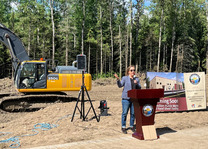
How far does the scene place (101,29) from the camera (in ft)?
130

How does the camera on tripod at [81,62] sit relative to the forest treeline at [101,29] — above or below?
below

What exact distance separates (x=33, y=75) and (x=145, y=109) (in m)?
8.26

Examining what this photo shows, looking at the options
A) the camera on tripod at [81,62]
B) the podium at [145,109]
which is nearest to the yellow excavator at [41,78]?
the camera on tripod at [81,62]

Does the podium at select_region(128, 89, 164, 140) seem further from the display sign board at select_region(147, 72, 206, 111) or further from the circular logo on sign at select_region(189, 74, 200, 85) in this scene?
the circular logo on sign at select_region(189, 74, 200, 85)

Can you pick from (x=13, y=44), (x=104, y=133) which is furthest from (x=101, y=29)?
(x=104, y=133)

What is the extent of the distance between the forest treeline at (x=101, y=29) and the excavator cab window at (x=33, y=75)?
20.9 meters

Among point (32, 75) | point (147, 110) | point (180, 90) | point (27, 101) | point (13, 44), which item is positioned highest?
point (13, 44)

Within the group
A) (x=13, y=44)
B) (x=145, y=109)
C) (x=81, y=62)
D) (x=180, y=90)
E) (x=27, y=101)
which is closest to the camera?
(x=145, y=109)

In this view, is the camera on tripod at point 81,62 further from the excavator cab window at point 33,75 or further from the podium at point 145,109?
the excavator cab window at point 33,75

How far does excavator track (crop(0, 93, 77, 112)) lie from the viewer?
41.7 ft

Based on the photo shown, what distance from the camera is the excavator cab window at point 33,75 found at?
42.4ft

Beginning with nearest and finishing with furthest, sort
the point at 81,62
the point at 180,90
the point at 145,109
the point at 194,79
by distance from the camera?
the point at 145,109 < the point at 81,62 < the point at 180,90 < the point at 194,79

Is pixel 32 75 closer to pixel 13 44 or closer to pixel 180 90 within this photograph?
pixel 13 44

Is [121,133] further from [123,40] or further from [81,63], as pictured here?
[123,40]
